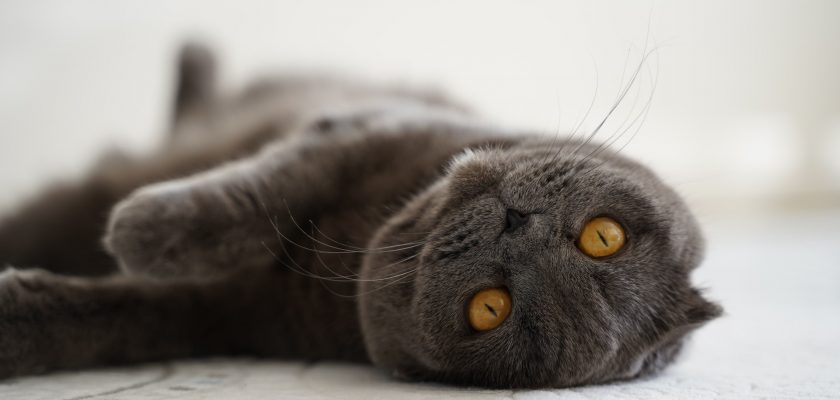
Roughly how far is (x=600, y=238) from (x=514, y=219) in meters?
0.14

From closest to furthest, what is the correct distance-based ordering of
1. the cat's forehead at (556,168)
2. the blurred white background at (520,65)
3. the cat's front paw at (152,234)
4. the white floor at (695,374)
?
1. the white floor at (695,374)
2. the cat's forehead at (556,168)
3. the cat's front paw at (152,234)
4. the blurred white background at (520,65)

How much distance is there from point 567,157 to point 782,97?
7.19 ft

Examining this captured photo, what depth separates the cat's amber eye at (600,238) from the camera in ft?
3.81

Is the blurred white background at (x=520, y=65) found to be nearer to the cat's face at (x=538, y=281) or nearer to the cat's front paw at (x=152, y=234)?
the cat's front paw at (x=152, y=234)

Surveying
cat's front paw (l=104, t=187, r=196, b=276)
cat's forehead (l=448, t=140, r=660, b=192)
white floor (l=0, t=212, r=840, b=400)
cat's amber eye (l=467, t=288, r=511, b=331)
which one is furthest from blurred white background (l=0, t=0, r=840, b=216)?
cat's amber eye (l=467, t=288, r=511, b=331)

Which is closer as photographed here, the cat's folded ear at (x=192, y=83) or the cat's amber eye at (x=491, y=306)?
the cat's amber eye at (x=491, y=306)

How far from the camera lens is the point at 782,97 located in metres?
3.04

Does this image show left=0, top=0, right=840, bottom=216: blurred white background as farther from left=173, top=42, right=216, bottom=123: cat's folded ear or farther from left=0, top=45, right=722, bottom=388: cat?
left=0, top=45, right=722, bottom=388: cat

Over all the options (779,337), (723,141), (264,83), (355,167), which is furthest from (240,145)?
(723,141)

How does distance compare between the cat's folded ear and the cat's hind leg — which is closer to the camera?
the cat's hind leg

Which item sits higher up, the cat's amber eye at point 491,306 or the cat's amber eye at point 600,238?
the cat's amber eye at point 600,238

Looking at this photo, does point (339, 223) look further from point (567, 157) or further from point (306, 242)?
point (567, 157)

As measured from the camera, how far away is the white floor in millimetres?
1085

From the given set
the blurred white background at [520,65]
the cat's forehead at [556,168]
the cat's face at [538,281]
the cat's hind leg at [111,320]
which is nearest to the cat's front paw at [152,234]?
the cat's hind leg at [111,320]
